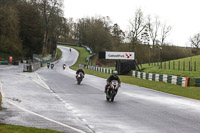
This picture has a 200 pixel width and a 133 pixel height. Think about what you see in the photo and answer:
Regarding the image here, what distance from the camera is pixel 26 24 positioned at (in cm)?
8544

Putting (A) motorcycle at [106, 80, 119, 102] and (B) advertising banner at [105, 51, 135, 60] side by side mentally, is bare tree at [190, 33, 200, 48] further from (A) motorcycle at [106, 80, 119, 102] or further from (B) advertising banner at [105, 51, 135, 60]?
(A) motorcycle at [106, 80, 119, 102]

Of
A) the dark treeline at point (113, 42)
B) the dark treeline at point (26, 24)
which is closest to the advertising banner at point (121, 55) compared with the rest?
the dark treeline at point (113, 42)

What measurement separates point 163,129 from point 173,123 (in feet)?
3.76

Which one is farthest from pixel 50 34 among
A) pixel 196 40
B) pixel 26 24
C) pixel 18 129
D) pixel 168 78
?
pixel 18 129

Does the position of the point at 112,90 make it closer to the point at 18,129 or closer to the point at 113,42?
the point at 18,129

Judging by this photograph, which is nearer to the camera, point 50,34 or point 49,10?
point 49,10

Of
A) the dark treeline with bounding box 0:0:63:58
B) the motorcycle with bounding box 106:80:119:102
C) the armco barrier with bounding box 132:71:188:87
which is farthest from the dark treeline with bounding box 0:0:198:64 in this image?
the motorcycle with bounding box 106:80:119:102

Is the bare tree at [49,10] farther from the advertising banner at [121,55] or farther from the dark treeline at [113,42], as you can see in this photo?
the advertising banner at [121,55]

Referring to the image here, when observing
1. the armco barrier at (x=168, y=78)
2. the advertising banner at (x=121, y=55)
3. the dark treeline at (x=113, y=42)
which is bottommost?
the armco barrier at (x=168, y=78)

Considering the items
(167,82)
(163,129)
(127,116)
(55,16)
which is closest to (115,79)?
(127,116)

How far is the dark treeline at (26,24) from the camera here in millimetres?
69688

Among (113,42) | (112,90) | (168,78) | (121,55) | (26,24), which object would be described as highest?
(26,24)

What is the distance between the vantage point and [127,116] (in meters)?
10.3

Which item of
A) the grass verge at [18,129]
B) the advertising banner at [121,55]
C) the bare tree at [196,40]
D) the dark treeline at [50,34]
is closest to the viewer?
the grass verge at [18,129]
